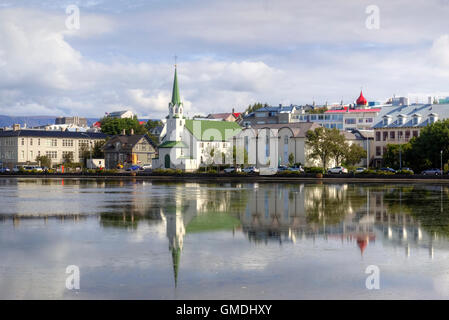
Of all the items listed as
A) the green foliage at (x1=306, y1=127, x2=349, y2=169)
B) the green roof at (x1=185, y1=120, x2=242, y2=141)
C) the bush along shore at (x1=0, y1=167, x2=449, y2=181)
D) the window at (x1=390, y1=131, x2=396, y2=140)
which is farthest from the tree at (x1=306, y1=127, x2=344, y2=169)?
the green roof at (x1=185, y1=120, x2=242, y2=141)

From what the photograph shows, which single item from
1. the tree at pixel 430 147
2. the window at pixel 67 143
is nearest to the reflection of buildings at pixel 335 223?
the tree at pixel 430 147

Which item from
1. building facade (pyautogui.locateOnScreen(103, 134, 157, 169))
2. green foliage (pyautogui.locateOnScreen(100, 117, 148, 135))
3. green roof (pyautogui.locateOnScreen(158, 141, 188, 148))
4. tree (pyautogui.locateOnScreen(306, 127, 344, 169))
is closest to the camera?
tree (pyautogui.locateOnScreen(306, 127, 344, 169))

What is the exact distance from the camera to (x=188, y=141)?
136m

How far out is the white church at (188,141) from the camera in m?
131

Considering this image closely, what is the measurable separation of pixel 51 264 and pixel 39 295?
14.5ft

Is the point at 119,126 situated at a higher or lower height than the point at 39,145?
higher

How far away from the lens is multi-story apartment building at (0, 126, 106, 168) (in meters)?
150

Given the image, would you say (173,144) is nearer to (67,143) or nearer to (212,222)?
(67,143)

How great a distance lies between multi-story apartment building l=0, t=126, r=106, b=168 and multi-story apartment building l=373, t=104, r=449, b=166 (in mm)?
71390

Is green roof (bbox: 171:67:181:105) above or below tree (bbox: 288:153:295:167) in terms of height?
above

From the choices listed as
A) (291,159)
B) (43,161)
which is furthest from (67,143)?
(291,159)

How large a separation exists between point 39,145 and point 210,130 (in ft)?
143

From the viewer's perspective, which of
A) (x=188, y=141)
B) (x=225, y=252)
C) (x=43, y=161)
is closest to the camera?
(x=225, y=252)

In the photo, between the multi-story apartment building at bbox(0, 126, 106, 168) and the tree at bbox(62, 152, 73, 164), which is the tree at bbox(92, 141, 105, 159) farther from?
the tree at bbox(62, 152, 73, 164)
